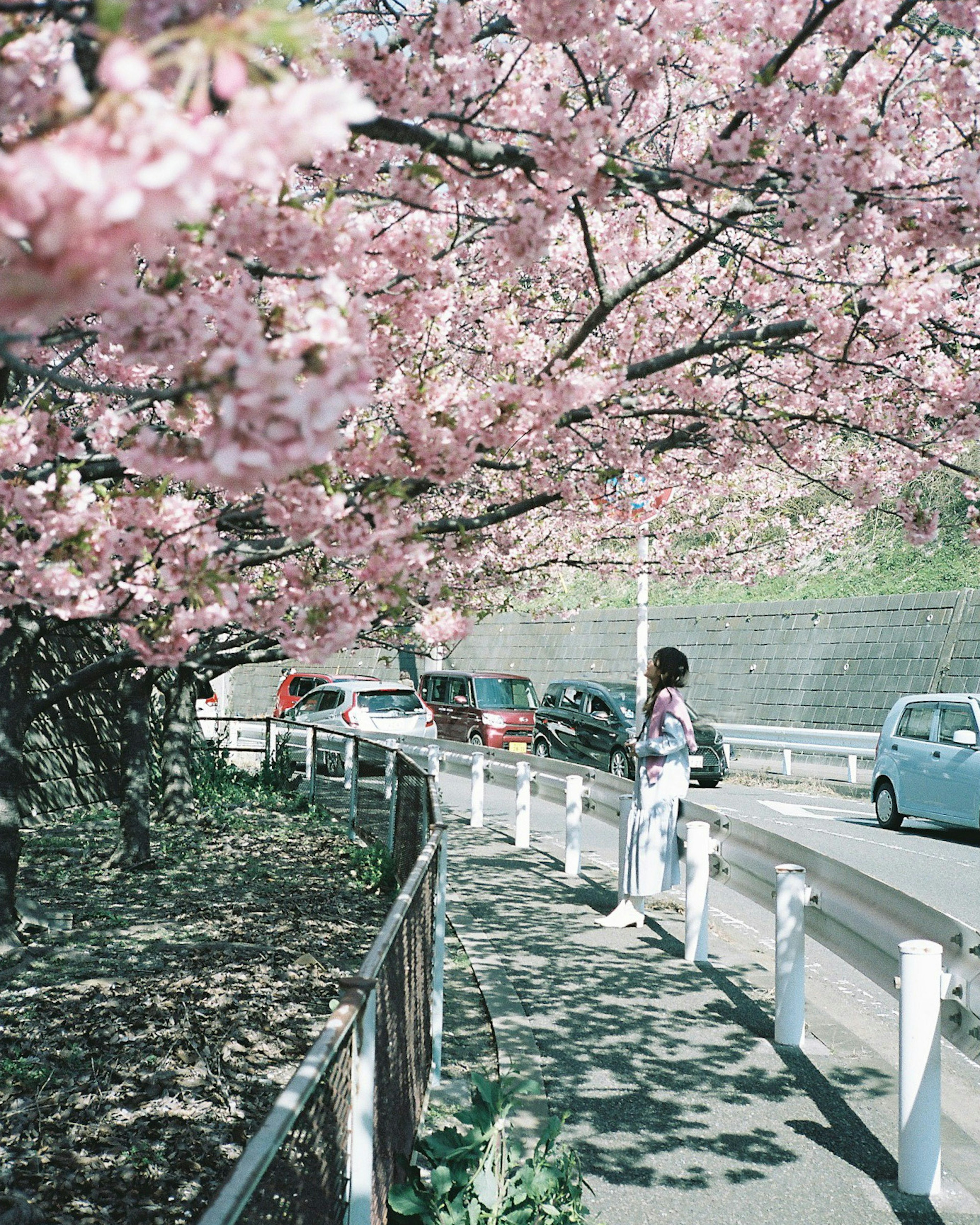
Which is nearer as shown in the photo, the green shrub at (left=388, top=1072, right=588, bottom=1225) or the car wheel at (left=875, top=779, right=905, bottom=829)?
the green shrub at (left=388, top=1072, right=588, bottom=1225)

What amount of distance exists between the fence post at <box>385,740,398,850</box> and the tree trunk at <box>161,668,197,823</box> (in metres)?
2.88

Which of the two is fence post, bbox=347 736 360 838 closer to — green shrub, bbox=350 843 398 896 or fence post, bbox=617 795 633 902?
green shrub, bbox=350 843 398 896

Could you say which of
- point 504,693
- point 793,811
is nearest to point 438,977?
point 793,811

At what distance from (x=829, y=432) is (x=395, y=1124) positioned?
5462mm

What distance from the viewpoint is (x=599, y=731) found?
70.4 ft

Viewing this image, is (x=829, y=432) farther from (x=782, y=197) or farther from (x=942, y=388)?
(x=782, y=197)

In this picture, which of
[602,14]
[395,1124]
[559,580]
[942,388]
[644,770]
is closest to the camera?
[395,1124]

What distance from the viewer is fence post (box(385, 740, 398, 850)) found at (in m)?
10.6

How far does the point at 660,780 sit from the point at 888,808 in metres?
8.24

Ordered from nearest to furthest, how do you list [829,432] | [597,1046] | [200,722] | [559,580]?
1. [597,1046]
2. [829,432]
3. [200,722]
4. [559,580]

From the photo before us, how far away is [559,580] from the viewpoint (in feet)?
106

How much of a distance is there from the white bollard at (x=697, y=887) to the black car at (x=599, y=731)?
10944 mm

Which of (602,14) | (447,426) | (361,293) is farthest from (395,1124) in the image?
(602,14)

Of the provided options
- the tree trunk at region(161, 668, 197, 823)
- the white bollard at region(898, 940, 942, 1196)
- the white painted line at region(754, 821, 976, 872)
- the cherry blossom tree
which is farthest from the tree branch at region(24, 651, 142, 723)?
the white painted line at region(754, 821, 976, 872)
